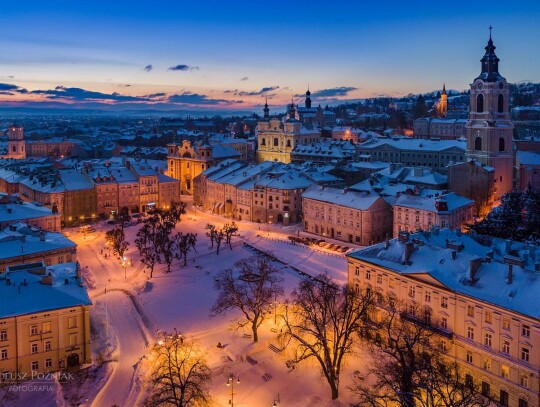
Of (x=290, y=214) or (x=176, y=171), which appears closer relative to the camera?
(x=290, y=214)

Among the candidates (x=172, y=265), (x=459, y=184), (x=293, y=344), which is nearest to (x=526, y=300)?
(x=293, y=344)

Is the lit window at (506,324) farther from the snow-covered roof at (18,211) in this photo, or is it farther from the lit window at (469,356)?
the snow-covered roof at (18,211)

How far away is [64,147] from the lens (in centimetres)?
15600

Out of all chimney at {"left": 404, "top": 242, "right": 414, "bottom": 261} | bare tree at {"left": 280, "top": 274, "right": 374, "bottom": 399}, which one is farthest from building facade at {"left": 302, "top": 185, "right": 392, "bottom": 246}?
chimney at {"left": 404, "top": 242, "right": 414, "bottom": 261}

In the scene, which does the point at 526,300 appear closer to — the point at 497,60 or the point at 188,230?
the point at 188,230

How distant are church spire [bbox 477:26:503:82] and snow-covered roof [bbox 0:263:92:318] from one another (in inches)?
2139

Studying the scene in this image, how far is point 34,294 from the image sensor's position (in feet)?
98.7

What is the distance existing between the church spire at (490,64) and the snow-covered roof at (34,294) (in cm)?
5433

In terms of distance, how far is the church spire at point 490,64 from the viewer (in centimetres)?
6594

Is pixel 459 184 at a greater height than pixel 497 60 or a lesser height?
lesser

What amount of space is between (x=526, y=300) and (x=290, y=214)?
42988mm

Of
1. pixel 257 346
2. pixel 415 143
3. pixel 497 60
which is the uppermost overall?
pixel 497 60

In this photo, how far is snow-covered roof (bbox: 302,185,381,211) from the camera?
56.3 m

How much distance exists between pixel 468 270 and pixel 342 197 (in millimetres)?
30929
